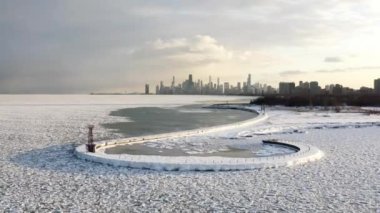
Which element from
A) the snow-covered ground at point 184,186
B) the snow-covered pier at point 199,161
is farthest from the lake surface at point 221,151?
the snow-covered ground at point 184,186

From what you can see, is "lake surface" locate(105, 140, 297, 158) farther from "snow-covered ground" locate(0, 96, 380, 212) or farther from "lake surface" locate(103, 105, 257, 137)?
"lake surface" locate(103, 105, 257, 137)

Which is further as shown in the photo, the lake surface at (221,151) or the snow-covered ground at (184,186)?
the lake surface at (221,151)

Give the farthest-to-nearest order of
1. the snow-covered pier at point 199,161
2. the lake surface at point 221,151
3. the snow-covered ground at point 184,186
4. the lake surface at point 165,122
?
1. the lake surface at point 165,122
2. the lake surface at point 221,151
3. the snow-covered pier at point 199,161
4. the snow-covered ground at point 184,186

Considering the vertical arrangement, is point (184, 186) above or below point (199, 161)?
below

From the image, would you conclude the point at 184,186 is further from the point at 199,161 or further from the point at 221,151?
the point at 221,151

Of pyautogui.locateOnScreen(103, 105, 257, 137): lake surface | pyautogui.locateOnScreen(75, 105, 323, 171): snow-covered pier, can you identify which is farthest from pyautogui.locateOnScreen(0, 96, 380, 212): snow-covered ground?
pyautogui.locateOnScreen(103, 105, 257, 137): lake surface

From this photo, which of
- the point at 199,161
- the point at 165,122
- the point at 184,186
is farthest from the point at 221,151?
the point at 165,122

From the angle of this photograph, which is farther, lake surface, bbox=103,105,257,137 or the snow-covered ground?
lake surface, bbox=103,105,257,137

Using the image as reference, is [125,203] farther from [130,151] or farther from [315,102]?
[315,102]

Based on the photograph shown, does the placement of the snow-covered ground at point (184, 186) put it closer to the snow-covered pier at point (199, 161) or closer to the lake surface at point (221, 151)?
the snow-covered pier at point (199, 161)

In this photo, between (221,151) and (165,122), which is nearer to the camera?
(221,151)

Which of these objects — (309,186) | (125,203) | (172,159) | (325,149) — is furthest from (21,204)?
(325,149)
